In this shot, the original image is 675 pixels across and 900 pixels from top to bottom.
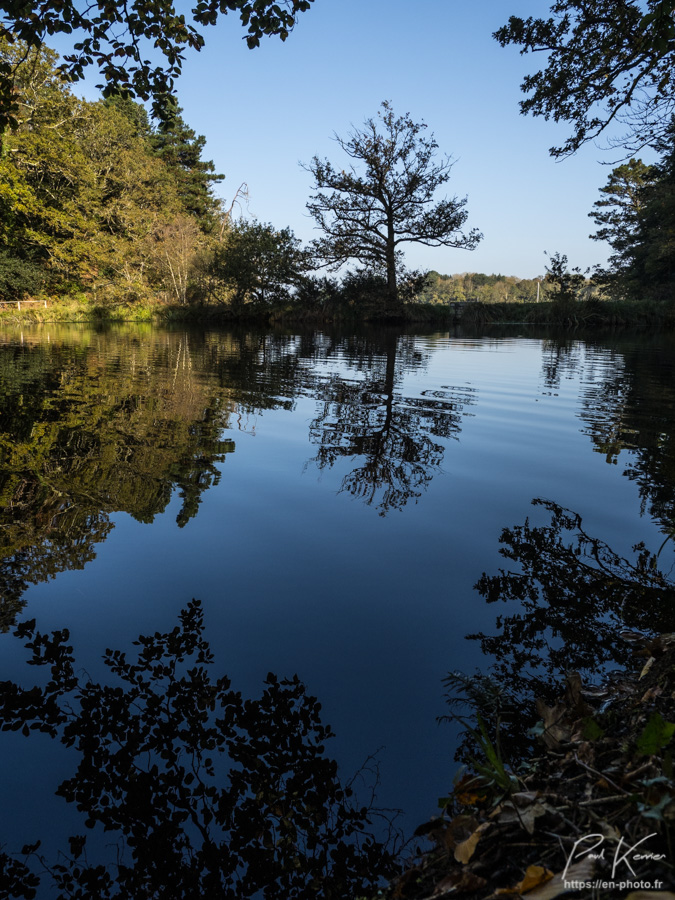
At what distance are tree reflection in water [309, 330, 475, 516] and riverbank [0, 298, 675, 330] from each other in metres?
25.4

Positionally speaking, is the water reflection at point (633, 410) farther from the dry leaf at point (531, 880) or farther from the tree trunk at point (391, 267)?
the tree trunk at point (391, 267)

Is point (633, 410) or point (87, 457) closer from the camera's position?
point (87, 457)

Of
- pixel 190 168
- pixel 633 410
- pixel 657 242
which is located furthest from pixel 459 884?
pixel 190 168

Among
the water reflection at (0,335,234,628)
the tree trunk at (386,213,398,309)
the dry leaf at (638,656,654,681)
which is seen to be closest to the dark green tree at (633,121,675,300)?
the tree trunk at (386,213,398,309)

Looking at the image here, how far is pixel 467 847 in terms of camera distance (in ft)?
4.72

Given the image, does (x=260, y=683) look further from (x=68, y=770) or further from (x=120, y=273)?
(x=120, y=273)

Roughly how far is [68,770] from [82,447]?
Answer: 4141mm

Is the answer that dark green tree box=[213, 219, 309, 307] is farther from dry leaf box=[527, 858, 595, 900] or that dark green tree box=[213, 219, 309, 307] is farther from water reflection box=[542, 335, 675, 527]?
dry leaf box=[527, 858, 595, 900]

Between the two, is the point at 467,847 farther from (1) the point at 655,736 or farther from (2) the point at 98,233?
(2) the point at 98,233

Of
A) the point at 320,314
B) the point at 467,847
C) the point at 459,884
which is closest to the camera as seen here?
the point at 459,884

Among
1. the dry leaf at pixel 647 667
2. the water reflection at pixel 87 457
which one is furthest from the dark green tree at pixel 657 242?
the dry leaf at pixel 647 667

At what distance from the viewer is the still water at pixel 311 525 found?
2135mm

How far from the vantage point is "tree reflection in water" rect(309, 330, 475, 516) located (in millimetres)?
4719

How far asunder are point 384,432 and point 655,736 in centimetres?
522
